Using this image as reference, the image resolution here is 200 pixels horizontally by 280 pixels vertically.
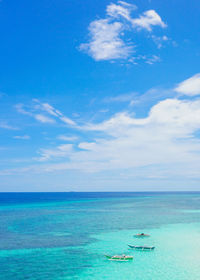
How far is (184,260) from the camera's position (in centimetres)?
2798

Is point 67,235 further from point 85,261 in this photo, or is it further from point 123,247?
point 85,261

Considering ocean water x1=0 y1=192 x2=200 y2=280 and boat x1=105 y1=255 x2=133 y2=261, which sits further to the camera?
boat x1=105 y1=255 x2=133 y2=261

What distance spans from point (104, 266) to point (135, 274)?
11.2ft

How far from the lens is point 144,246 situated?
32125 millimetres

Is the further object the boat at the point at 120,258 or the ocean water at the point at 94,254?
the boat at the point at 120,258

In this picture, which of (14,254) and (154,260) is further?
(14,254)

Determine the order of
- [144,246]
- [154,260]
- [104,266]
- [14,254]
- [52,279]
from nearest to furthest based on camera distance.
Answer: [52,279], [104,266], [154,260], [14,254], [144,246]

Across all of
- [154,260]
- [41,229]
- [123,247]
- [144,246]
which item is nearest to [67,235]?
[41,229]

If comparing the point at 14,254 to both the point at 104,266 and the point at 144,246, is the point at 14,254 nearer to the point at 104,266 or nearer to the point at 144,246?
the point at 104,266

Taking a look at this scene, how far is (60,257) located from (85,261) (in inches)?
Result: 121

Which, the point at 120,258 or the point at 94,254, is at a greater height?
the point at 120,258

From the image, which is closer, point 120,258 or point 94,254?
point 120,258

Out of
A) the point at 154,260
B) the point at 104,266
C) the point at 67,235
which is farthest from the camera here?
the point at 67,235

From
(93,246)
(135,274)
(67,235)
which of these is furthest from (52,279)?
(67,235)
